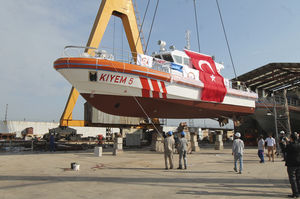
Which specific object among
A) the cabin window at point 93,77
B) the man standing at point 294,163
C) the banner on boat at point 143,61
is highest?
the banner on boat at point 143,61

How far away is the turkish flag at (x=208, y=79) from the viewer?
42.4 ft

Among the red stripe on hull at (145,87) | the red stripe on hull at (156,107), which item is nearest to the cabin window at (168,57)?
the red stripe on hull at (156,107)

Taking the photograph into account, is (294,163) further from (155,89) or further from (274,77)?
(274,77)

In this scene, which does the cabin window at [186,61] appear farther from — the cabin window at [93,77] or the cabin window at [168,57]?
the cabin window at [93,77]

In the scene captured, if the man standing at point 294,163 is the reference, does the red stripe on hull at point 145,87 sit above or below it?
above

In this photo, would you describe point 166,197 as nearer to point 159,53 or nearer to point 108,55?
point 108,55

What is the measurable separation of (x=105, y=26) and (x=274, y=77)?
55.3 ft

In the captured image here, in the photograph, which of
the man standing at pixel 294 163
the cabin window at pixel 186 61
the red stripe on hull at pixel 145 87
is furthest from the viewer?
the cabin window at pixel 186 61

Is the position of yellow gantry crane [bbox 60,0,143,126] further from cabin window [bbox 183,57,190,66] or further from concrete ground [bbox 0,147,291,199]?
concrete ground [bbox 0,147,291,199]

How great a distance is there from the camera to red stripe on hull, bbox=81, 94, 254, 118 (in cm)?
1067

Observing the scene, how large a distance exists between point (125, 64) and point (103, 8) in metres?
8.70

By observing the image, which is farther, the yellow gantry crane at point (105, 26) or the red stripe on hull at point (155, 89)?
the yellow gantry crane at point (105, 26)

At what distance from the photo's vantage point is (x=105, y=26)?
17.1m

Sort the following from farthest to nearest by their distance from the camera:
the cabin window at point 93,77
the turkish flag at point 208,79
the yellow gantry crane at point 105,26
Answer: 1. the yellow gantry crane at point 105,26
2. the turkish flag at point 208,79
3. the cabin window at point 93,77
